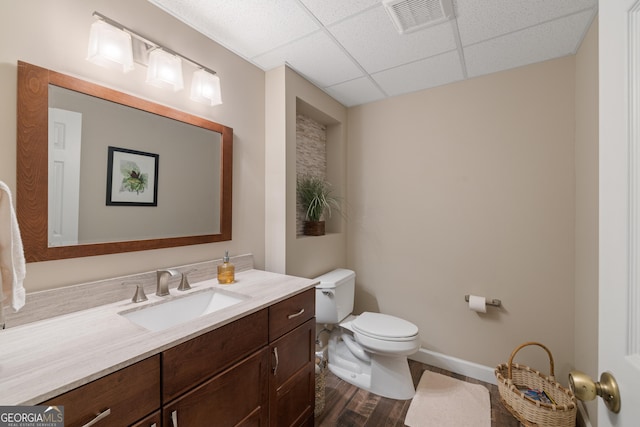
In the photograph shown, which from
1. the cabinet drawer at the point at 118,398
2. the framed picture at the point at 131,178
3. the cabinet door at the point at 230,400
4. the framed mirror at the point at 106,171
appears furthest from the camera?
the framed picture at the point at 131,178

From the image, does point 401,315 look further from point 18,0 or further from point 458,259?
point 18,0

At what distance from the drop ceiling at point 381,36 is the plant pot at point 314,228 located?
115 cm

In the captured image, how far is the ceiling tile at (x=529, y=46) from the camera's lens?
1471mm

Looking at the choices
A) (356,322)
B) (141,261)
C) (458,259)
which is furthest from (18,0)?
(458,259)

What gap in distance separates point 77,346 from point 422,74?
241 cm

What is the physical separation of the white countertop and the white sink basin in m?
0.04

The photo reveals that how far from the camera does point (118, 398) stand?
2.27ft

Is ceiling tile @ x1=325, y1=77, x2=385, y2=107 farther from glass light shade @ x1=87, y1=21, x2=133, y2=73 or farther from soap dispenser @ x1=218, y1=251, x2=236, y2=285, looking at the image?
soap dispenser @ x1=218, y1=251, x2=236, y2=285

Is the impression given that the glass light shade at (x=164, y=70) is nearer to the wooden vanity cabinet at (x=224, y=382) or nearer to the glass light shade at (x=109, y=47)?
the glass light shade at (x=109, y=47)

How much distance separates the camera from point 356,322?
1961 mm

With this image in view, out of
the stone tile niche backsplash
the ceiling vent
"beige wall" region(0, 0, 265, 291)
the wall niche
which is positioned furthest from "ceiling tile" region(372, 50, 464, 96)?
"beige wall" region(0, 0, 265, 291)

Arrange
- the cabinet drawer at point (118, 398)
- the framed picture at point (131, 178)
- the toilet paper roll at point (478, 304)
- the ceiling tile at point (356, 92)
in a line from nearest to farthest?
the cabinet drawer at point (118, 398)
the framed picture at point (131, 178)
the toilet paper roll at point (478, 304)
the ceiling tile at point (356, 92)

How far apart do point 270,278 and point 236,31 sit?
1445 mm

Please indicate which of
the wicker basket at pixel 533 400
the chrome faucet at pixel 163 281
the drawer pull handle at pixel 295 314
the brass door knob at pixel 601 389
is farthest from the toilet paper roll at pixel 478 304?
the chrome faucet at pixel 163 281
